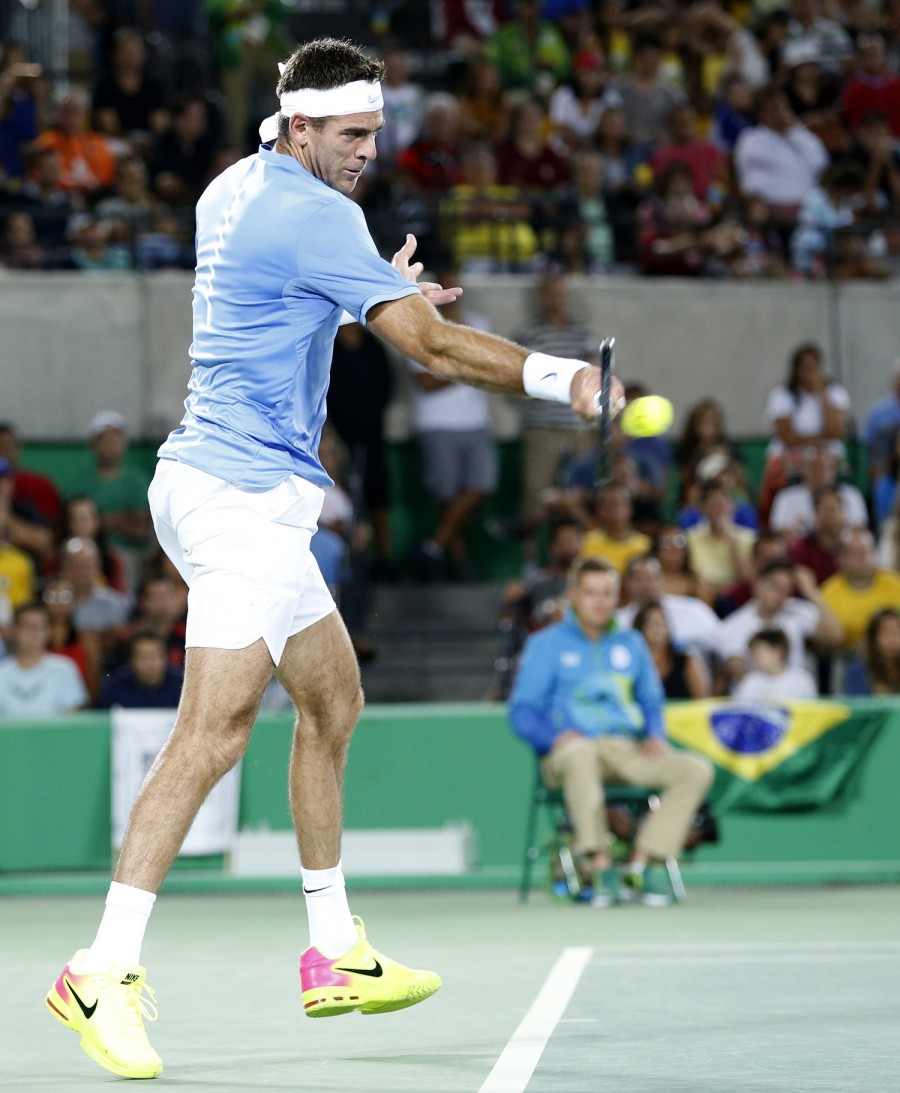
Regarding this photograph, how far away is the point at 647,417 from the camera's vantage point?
462 centimetres

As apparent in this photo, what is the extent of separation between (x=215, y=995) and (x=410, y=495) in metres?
9.57

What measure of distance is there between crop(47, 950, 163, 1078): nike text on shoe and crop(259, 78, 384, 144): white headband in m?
2.14

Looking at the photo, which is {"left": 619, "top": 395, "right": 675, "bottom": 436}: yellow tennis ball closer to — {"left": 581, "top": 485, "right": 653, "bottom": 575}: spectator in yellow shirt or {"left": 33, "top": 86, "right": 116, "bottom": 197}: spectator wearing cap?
{"left": 581, "top": 485, "right": 653, "bottom": 575}: spectator in yellow shirt

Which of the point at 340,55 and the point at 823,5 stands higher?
the point at 823,5

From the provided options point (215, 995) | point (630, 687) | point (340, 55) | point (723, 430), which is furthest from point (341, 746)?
point (723, 430)

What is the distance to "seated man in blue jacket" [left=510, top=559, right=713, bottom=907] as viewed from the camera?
10.0m

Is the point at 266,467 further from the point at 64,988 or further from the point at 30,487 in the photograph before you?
the point at 30,487

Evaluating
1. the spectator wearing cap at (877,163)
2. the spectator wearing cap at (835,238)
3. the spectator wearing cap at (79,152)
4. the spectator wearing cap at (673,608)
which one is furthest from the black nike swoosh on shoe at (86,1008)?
the spectator wearing cap at (877,163)

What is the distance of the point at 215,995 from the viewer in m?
6.51

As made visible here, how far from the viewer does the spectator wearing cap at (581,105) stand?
16.7 meters

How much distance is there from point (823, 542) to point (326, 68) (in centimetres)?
882

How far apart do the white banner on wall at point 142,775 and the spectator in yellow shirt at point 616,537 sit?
318 cm

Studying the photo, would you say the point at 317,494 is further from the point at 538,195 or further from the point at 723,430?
the point at 538,195

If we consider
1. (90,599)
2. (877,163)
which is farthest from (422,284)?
(877,163)
